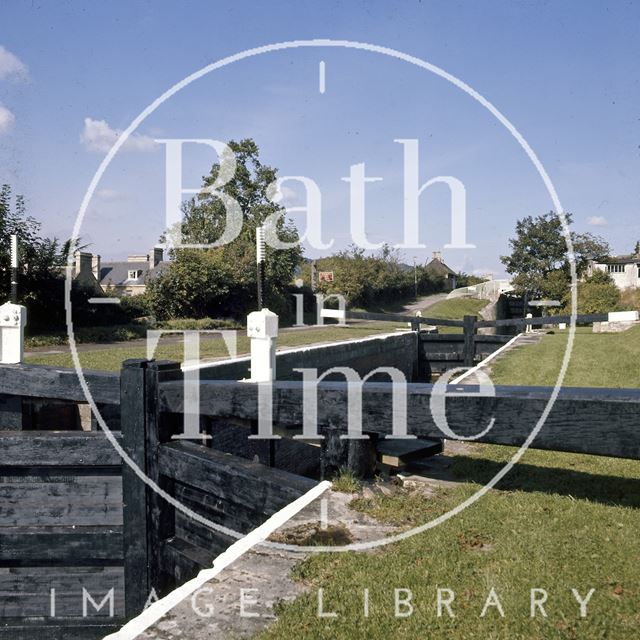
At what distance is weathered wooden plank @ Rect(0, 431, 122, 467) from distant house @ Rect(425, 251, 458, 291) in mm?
67952

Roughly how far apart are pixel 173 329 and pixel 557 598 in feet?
70.6

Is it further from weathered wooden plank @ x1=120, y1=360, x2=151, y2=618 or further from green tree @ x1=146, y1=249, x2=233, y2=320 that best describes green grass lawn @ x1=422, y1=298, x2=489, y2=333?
weathered wooden plank @ x1=120, y1=360, x2=151, y2=618

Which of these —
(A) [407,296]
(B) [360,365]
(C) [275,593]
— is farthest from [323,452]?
(A) [407,296]

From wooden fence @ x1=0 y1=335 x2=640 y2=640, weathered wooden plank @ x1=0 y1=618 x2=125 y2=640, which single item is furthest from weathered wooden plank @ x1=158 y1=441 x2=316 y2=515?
weathered wooden plank @ x1=0 y1=618 x2=125 y2=640

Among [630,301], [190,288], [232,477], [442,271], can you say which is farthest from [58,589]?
[442,271]

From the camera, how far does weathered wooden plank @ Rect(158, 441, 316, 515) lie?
346cm

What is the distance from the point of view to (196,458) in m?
3.79

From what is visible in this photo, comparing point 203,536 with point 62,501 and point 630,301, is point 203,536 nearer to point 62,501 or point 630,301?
point 62,501

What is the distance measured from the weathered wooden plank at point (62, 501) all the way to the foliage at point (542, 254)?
41.9 m

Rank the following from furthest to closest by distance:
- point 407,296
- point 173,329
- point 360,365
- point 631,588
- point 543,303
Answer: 1. point 407,296
2. point 543,303
3. point 173,329
4. point 360,365
5. point 631,588

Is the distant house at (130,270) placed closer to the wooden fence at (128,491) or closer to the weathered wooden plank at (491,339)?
the weathered wooden plank at (491,339)

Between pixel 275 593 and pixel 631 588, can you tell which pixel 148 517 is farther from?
pixel 631 588

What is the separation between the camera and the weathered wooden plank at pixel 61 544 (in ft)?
13.7

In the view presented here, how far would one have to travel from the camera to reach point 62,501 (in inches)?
167
